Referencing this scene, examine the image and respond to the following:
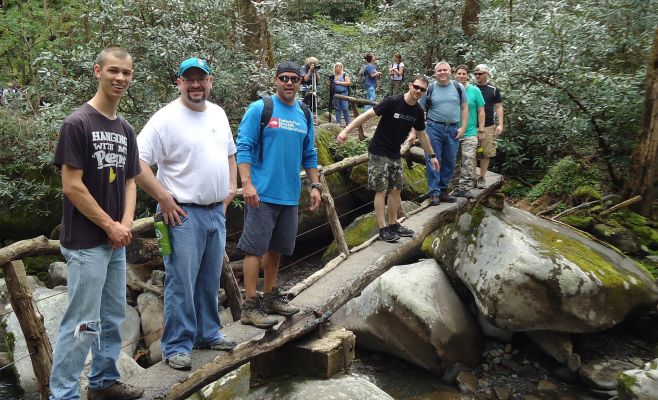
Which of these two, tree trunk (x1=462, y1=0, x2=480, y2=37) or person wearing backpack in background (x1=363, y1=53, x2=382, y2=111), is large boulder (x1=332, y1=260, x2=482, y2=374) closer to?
person wearing backpack in background (x1=363, y1=53, x2=382, y2=111)

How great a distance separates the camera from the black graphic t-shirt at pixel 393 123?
20.2 ft

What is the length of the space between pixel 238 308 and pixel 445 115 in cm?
355

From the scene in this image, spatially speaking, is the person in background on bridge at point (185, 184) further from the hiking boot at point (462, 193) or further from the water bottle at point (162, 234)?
the hiking boot at point (462, 193)

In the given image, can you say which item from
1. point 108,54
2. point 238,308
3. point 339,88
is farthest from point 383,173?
point 339,88

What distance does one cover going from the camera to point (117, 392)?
10.5 ft

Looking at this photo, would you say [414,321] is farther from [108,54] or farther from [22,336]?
[108,54]

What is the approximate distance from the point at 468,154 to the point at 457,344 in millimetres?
2601

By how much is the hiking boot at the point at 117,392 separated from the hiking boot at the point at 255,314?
1.16 metres

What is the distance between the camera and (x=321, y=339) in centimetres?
469

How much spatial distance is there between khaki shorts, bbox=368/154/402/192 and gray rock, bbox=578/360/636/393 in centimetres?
366

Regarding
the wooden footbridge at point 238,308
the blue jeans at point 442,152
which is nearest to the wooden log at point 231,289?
the wooden footbridge at point 238,308

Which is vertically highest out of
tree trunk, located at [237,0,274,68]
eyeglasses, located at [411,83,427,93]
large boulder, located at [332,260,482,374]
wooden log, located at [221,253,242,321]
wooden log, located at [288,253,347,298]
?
tree trunk, located at [237,0,274,68]

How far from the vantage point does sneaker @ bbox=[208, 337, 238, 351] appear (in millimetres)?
3877

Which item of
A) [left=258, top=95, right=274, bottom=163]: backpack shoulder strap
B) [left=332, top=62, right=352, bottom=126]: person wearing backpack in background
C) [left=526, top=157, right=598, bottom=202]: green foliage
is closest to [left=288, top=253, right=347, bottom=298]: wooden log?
[left=258, top=95, right=274, bottom=163]: backpack shoulder strap
